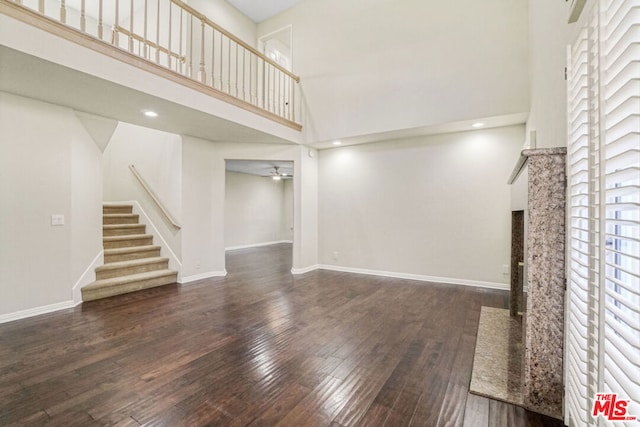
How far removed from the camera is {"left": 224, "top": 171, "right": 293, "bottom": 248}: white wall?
895cm

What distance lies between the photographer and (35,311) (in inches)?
130

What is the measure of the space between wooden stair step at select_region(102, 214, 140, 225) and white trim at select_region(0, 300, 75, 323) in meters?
1.94

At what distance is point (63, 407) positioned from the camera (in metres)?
1.76

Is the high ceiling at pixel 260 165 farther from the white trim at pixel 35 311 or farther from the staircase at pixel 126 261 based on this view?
the white trim at pixel 35 311

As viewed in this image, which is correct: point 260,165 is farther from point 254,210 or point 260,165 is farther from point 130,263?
point 130,263

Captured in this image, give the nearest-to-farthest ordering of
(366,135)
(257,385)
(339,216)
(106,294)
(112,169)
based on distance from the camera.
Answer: (257,385) → (106,294) → (366,135) → (339,216) → (112,169)

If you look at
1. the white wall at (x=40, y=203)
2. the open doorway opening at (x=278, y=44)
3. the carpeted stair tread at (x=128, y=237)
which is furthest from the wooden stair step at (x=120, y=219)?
the open doorway opening at (x=278, y=44)

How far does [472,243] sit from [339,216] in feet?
7.92

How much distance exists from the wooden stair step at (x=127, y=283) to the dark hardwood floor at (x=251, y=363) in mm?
296

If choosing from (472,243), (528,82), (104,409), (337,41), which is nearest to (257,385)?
(104,409)

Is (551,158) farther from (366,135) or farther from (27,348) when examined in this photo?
(27,348)

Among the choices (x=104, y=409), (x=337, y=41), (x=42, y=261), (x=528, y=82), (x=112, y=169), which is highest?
(x=337, y=41)

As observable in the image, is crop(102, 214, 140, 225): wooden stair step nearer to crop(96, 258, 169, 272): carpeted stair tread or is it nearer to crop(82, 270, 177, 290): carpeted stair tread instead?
crop(96, 258, 169, 272): carpeted stair tread

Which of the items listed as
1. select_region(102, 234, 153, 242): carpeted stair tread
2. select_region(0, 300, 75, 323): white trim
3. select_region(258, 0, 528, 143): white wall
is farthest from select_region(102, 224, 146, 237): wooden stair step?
select_region(258, 0, 528, 143): white wall
